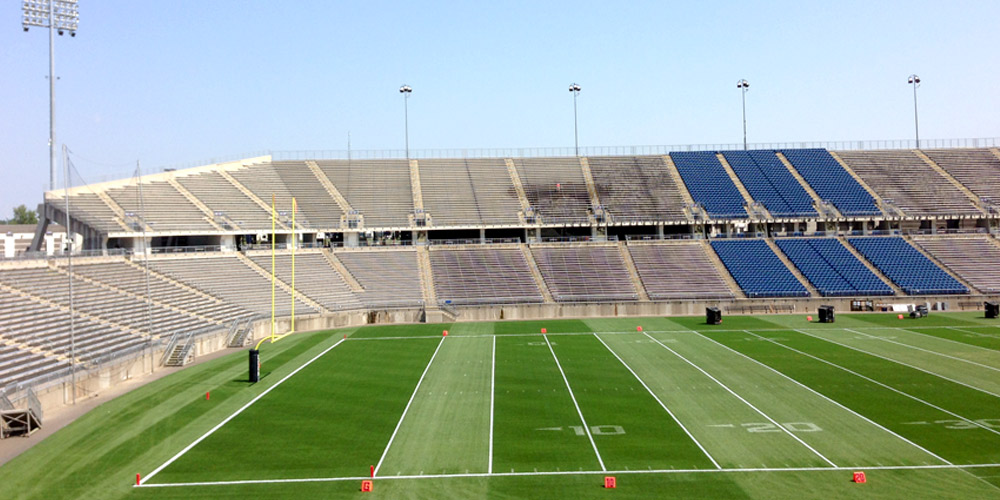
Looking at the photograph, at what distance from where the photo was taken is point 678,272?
5256cm

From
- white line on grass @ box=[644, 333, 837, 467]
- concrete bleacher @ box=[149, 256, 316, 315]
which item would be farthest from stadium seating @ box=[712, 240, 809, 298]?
concrete bleacher @ box=[149, 256, 316, 315]

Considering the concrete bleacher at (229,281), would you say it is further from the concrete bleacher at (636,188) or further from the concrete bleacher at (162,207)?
the concrete bleacher at (636,188)

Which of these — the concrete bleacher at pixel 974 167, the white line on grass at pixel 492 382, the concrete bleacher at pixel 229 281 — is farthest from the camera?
the concrete bleacher at pixel 974 167

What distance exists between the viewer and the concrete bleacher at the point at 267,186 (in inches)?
2218

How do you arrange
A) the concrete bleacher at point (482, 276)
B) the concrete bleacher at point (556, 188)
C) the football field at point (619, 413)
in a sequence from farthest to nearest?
the concrete bleacher at point (556, 188) → the concrete bleacher at point (482, 276) → the football field at point (619, 413)

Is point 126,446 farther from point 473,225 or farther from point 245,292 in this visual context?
point 473,225

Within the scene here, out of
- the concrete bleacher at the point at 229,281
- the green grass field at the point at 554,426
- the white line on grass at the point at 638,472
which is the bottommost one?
the white line on grass at the point at 638,472

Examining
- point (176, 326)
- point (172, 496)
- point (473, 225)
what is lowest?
point (172, 496)

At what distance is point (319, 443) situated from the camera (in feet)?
64.4

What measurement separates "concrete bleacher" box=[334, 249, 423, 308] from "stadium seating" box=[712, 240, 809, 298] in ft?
71.8

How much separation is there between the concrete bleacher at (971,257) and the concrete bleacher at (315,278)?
134 ft

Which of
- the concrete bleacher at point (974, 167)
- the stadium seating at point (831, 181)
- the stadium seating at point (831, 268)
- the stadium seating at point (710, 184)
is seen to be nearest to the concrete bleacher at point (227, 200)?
the stadium seating at point (710, 184)

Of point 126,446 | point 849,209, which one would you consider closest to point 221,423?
point 126,446

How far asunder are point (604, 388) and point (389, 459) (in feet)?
31.3
